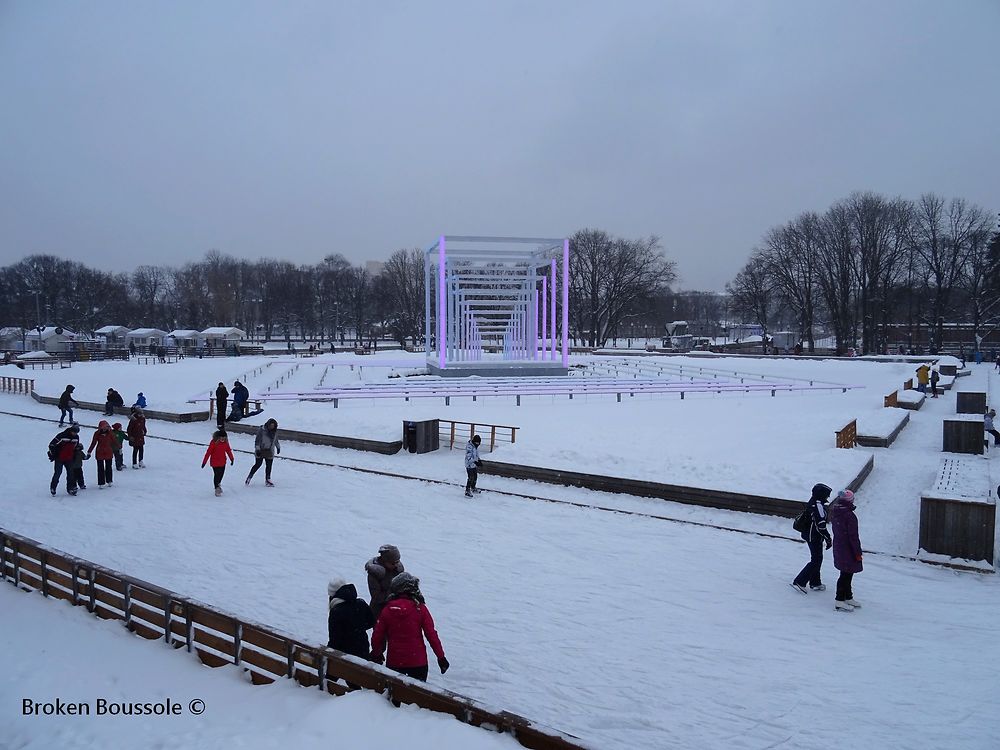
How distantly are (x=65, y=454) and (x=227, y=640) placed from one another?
9.42 metres

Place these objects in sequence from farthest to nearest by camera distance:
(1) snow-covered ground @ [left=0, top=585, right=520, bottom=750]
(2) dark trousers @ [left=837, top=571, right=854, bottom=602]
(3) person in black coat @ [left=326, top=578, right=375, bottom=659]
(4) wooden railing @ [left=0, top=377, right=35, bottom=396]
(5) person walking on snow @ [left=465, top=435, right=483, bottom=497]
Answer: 1. (4) wooden railing @ [left=0, top=377, right=35, bottom=396]
2. (5) person walking on snow @ [left=465, top=435, right=483, bottom=497]
3. (2) dark trousers @ [left=837, top=571, right=854, bottom=602]
4. (3) person in black coat @ [left=326, top=578, right=375, bottom=659]
5. (1) snow-covered ground @ [left=0, top=585, right=520, bottom=750]

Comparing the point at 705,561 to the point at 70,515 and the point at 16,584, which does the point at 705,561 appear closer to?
the point at 16,584

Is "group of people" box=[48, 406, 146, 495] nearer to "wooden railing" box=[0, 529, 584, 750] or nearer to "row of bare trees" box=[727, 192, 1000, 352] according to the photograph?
"wooden railing" box=[0, 529, 584, 750]

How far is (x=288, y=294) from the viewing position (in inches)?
3514

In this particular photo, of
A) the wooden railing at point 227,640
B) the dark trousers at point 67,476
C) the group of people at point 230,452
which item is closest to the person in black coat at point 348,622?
the wooden railing at point 227,640

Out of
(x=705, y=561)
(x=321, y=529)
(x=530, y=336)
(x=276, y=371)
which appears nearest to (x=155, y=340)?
(x=276, y=371)

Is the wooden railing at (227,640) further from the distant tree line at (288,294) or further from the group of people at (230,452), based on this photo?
the distant tree line at (288,294)

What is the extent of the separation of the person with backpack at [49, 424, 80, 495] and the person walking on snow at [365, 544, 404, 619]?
9.86 meters

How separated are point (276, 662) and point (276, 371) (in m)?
40.7

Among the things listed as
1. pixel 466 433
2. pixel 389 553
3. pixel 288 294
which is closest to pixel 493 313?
pixel 466 433

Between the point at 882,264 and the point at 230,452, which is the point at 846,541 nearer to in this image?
the point at 230,452

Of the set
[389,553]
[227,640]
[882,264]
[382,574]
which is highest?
[882,264]

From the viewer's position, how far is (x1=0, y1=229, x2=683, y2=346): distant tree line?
7281cm

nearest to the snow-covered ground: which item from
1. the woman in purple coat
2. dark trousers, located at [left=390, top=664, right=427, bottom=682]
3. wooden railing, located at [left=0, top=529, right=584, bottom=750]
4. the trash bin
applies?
wooden railing, located at [left=0, top=529, right=584, bottom=750]
